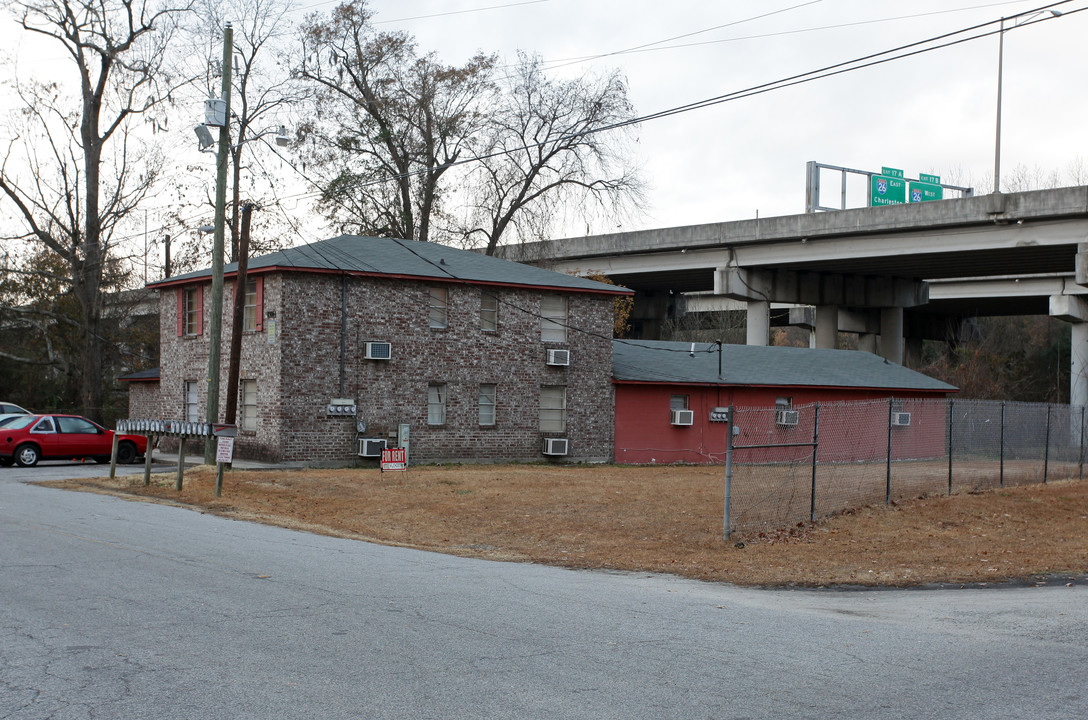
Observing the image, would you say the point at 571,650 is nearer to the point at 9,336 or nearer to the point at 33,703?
the point at 33,703

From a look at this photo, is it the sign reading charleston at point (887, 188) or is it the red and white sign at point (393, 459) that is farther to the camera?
the sign reading charleston at point (887, 188)

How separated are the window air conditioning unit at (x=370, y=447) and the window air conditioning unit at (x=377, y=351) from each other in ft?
8.09

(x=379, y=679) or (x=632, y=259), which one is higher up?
(x=632, y=259)

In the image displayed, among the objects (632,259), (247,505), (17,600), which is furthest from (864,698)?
(632,259)

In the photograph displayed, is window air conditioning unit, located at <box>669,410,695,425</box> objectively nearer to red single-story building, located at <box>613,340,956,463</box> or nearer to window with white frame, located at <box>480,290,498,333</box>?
red single-story building, located at <box>613,340,956,463</box>

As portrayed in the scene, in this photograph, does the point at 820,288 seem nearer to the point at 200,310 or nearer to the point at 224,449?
the point at 200,310

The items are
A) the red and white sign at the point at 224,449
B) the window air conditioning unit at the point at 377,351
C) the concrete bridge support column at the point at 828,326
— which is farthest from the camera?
the concrete bridge support column at the point at 828,326

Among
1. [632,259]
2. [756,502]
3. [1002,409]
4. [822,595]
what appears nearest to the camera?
[822,595]

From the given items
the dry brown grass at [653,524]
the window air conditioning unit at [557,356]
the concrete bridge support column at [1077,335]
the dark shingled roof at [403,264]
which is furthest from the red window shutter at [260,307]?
the concrete bridge support column at [1077,335]

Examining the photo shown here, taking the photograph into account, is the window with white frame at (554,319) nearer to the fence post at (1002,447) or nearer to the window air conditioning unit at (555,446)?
the window air conditioning unit at (555,446)

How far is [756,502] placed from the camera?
1695 centimetres

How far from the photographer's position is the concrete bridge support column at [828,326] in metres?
52.9

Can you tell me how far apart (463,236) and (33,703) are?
43.9 meters

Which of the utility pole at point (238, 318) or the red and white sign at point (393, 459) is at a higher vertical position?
the utility pole at point (238, 318)
